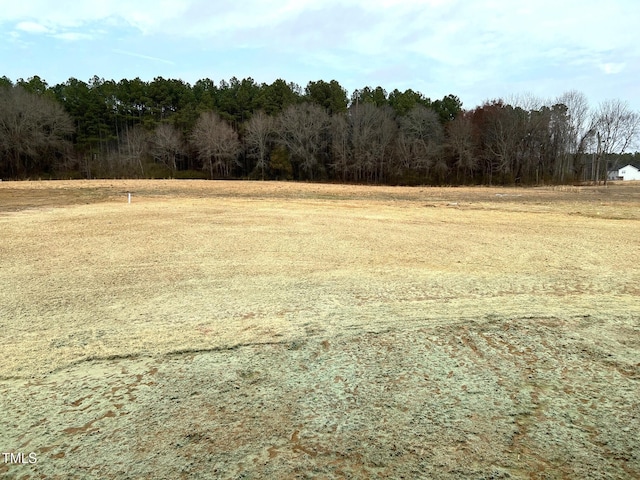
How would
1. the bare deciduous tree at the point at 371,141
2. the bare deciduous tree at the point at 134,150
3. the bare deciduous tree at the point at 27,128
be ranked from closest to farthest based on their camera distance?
the bare deciduous tree at the point at 27,128 < the bare deciduous tree at the point at 371,141 < the bare deciduous tree at the point at 134,150

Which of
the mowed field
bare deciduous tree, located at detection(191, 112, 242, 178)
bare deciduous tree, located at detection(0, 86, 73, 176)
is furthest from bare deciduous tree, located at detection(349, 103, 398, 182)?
the mowed field

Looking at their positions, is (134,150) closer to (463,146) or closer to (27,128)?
(27,128)

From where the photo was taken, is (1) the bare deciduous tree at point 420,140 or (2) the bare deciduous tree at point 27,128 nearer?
(2) the bare deciduous tree at point 27,128

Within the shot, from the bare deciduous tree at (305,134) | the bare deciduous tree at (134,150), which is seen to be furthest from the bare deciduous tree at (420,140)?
the bare deciduous tree at (134,150)

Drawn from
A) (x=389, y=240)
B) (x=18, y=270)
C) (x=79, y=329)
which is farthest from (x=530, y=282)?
(x=18, y=270)

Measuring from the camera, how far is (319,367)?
364 centimetres

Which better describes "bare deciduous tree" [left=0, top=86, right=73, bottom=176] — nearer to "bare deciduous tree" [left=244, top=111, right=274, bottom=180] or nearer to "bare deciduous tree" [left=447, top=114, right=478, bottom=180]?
"bare deciduous tree" [left=244, top=111, right=274, bottom=180]

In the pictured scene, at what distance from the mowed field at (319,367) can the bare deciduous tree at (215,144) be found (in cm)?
6162

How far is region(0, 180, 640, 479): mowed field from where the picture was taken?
2.56 meters

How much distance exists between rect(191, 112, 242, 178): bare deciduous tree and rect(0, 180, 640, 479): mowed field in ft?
202

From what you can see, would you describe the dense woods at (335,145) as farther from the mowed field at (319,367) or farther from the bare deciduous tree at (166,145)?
the mowed field at (319,367)

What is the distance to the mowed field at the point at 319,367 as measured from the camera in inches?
101

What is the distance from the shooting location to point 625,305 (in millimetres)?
5281

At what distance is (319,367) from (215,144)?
6661 cm
